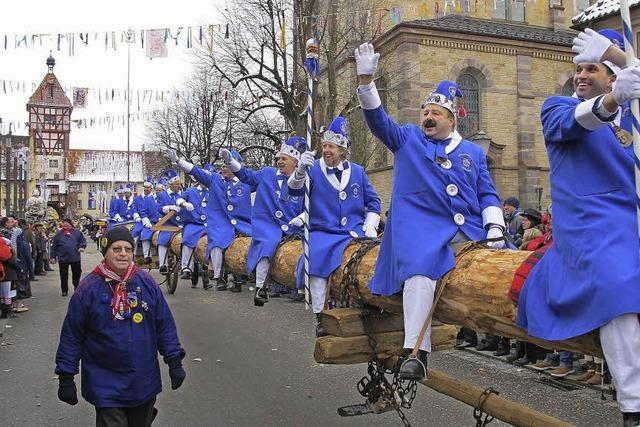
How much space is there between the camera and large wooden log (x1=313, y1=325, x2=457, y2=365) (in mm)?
4629

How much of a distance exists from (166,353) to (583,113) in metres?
2.90

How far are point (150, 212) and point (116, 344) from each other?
1257 cm

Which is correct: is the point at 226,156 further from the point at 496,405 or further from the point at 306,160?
the point at 496,405

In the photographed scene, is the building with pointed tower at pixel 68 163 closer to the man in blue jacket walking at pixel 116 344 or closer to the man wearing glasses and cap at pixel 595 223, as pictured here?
the man in blue jacket walking at pixel 116 344

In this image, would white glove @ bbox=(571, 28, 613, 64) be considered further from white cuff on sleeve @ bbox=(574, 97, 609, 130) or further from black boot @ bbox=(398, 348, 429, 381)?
black boot @ bbox=(398, 348, 429, 381)

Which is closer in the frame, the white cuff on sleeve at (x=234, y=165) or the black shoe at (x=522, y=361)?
the black shoe at (x=522, y=361)

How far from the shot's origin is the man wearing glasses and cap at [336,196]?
19.4 ft

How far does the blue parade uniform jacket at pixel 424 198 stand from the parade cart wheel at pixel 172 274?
10379 mm

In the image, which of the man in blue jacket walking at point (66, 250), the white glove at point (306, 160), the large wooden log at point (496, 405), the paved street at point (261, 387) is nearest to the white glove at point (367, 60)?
the white glove at point (306, 160)

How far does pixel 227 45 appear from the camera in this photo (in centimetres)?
2492

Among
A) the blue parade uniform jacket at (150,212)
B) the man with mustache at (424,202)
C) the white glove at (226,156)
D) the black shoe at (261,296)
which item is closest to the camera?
the man with mustache at (424,202)

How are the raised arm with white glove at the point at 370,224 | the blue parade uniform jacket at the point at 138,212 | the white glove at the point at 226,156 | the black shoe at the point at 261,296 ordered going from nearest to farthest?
the raised arm with white glove at the point at 370,224
the black shoe at the point at 261,296
the white glove at the point at 226,156
the blue parade uniform jacket at the point at 138,212

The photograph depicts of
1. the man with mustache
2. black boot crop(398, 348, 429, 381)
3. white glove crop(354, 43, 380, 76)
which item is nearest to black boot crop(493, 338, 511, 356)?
the man with mustache

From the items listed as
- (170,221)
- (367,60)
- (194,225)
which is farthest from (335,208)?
(170,221)
